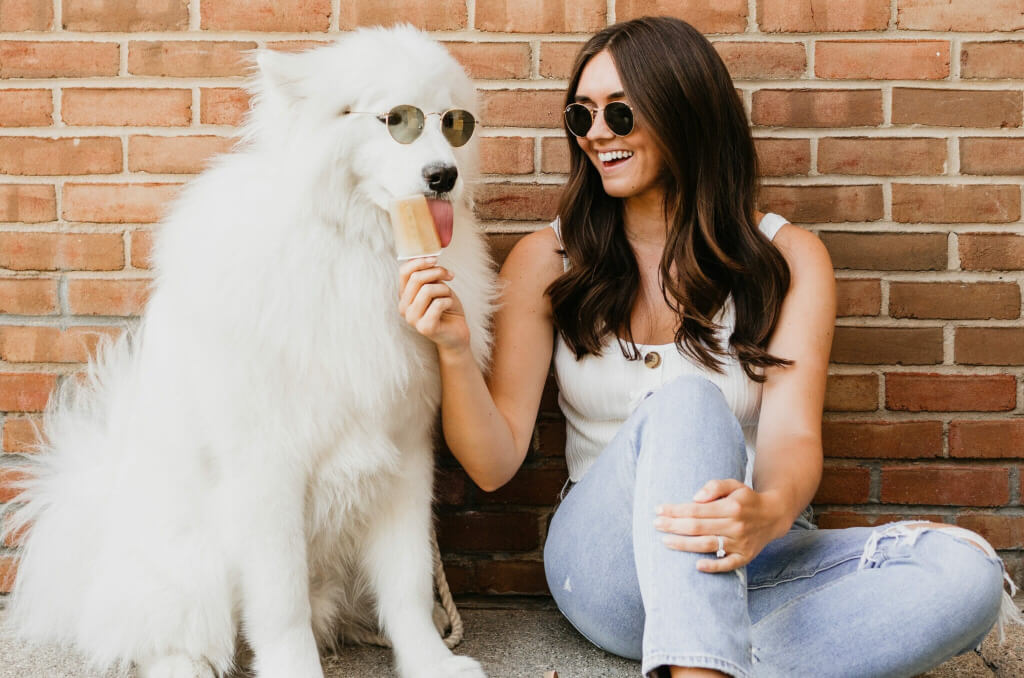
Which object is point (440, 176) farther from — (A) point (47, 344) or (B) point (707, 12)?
(A) point (47, 344)

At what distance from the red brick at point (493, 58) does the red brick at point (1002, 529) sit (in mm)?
1769

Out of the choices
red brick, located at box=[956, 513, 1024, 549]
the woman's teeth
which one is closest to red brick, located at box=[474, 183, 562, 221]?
the woman's teeth

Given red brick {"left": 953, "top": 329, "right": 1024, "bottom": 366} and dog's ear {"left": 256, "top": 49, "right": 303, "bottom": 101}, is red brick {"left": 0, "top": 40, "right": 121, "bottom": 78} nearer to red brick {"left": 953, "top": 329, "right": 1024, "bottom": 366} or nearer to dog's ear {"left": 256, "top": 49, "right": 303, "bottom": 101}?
dog's ear {"left": 256, "top": 49, "right": 303, "bottom": 101}

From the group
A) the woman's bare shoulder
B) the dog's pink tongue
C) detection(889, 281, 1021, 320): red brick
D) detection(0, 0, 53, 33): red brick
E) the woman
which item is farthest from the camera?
detection(889, 281, 1021, 320): red brick

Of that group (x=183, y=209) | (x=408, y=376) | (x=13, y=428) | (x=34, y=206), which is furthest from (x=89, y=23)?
(x=408, y=376)

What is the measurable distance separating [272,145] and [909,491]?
1.92m

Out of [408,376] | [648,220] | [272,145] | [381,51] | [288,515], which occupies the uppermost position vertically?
[381,51]

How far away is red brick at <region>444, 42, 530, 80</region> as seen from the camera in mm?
2340

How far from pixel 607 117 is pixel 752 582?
106 cm

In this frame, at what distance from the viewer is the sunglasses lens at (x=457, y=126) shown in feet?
5.49

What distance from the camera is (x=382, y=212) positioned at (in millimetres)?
1694

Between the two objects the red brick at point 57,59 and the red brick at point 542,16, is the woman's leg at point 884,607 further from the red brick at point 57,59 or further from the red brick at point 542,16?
the red brick at point 57,59

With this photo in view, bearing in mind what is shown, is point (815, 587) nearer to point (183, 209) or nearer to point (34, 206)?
point (183, 209)

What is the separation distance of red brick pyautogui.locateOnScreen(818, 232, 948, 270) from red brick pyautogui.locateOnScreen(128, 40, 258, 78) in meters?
1.66
